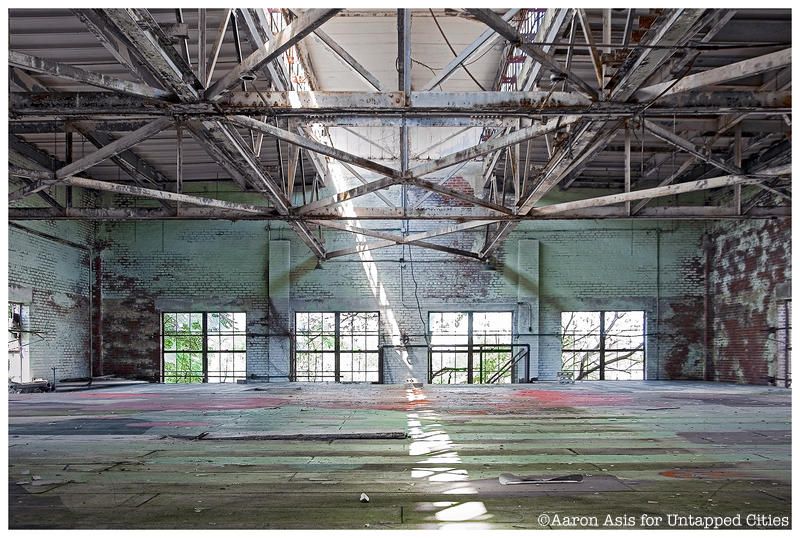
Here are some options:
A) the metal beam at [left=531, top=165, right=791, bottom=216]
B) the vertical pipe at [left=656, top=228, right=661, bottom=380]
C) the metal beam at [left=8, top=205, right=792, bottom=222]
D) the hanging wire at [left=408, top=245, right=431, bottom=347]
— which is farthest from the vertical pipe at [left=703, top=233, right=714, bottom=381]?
the metal beam at [left=531, top=165, right=791, bottom=216]

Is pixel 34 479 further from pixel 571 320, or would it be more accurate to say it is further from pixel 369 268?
pixel 571 320

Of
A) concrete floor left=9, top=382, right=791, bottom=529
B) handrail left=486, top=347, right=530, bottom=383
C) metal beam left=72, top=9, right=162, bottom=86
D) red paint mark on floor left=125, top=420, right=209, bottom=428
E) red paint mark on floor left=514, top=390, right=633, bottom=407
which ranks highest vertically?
metal beam left=72, top=9, right=162, bottom=86

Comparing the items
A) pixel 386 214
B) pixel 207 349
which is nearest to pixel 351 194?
pixel 386 214

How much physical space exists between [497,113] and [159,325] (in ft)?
44.3

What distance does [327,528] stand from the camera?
290 cm

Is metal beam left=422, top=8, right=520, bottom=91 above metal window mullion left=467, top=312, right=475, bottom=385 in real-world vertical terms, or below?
above

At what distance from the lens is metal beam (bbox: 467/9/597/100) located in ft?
16.0

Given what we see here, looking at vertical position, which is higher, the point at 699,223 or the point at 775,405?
the point at 699,223

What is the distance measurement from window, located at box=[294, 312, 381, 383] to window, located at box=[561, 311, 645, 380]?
204 inches

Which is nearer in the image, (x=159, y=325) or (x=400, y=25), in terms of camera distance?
(x=400, y=25)

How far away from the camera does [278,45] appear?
532cm

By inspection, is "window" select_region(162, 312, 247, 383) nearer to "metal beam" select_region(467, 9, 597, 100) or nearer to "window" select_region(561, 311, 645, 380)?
"window" select_region(561, 311, 645, 380)

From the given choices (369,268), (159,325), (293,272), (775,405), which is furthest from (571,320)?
(159,325)

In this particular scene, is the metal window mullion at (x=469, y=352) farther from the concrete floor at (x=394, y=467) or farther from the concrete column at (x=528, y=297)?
the concrete floor at (x=394, y=467)
